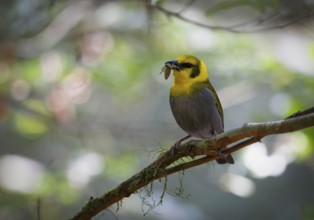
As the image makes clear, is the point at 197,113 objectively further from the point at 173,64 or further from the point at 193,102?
the point at 173,64

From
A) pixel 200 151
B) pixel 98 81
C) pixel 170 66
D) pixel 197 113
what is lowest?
pixel 200 151

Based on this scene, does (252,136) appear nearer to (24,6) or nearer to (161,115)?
(24,6)

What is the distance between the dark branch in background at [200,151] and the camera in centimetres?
165

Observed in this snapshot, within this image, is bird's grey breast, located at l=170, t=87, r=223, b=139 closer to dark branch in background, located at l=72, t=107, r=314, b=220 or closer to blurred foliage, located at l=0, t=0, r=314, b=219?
blurred foliage, located at l=0, t=0, r=314, b=219

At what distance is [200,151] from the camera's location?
2.00 metres

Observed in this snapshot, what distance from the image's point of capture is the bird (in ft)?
10.4

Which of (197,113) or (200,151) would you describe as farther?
(197,113)

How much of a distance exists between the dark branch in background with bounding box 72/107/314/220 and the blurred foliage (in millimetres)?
1664

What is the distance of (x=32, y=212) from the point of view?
4043mm

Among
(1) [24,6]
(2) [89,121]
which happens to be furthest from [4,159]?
(1) [24,6]

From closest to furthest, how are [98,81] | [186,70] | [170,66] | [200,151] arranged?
[200,151] < [170,66] < [186,70] < [98,81]

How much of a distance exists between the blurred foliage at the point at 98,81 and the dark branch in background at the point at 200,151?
1664 mm

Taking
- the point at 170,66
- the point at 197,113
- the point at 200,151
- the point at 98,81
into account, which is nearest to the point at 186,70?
the point at 170,66

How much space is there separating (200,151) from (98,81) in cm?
327
